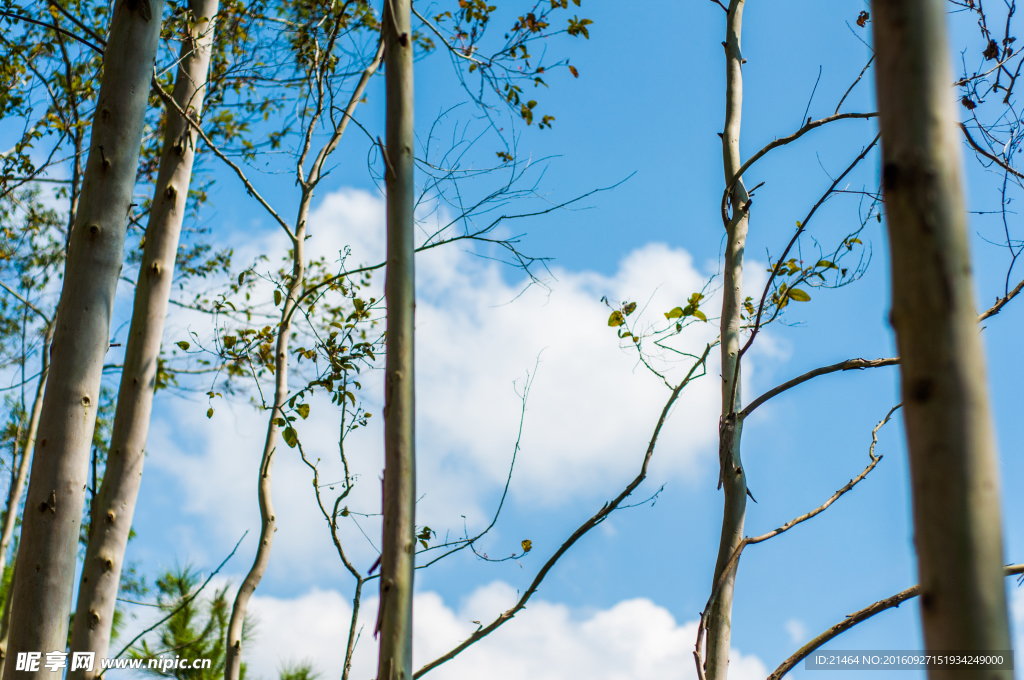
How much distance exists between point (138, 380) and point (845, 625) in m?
2.53

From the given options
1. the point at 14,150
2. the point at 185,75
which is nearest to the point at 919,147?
the point at 185,75

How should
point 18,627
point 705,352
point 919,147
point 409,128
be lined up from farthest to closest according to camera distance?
point 705,352 → point 18,627 → point 409,128 → point 919,147

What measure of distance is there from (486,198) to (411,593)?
1.76m

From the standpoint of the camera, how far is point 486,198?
9.29 ft

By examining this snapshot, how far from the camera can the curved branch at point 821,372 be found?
2314mm

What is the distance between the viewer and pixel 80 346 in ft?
7.77

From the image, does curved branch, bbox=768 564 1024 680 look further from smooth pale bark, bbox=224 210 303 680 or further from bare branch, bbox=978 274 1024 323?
smooth pale bark, bbox=224 210 303 680

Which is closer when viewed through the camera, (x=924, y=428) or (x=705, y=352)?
(x=924, y=428)

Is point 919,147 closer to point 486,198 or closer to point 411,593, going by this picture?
point 411,593

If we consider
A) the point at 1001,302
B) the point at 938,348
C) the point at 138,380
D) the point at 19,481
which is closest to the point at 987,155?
the point at 1001,302

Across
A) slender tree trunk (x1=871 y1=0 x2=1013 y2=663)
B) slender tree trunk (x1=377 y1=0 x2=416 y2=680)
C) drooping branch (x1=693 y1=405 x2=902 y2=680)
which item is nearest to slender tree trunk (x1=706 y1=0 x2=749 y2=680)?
drooping branch (x1=693 y1=405 x2=902 y2=680)

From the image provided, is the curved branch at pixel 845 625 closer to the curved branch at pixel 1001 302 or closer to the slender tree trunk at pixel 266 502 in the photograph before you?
the curved branch at pixel 1001 302

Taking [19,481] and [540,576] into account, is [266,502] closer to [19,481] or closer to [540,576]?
[540,576]

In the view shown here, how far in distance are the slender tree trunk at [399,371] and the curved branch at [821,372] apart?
52.1 inches
